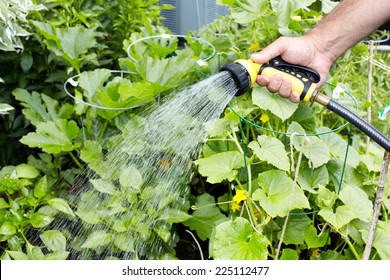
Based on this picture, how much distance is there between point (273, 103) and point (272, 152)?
0.59 ft

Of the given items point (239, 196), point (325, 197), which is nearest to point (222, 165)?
point (239, 196)

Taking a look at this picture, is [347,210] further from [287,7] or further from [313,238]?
[287,7]

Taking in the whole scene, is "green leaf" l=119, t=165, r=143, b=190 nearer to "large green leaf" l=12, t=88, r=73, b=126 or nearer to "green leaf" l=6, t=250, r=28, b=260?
"green leaf" l=6, t=250, r=28, b=260

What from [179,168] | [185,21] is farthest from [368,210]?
[185,21]

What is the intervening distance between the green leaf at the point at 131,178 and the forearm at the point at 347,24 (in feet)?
2.42

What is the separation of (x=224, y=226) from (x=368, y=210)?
45cm

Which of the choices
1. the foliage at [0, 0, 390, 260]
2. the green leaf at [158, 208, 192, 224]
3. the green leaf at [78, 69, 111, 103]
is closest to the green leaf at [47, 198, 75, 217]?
the foliage at [0, 0, 390, 260]

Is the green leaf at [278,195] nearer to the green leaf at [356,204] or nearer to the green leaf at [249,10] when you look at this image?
the green leaf at [356,204]

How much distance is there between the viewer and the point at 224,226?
1285 mm

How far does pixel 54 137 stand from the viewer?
157 cm

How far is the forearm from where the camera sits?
63.4 inches

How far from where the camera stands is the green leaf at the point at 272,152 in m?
1.36

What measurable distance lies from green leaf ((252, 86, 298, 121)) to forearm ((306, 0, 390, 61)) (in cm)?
27

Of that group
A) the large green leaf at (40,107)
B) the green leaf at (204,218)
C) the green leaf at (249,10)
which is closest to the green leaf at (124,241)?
the green leaf at (204,218)
